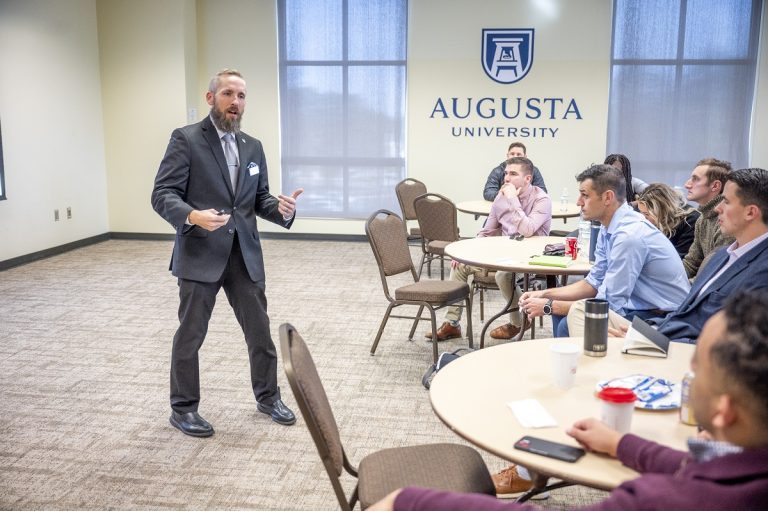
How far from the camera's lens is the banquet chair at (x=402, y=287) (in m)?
4.44

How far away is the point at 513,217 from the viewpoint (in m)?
5.09

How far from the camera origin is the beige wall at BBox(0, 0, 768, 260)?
8477mm

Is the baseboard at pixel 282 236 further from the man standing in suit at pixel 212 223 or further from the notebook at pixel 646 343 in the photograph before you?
the notebook at pixel 646 343

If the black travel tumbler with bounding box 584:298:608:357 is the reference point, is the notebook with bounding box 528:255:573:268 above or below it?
below

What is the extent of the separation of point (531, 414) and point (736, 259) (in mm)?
1325

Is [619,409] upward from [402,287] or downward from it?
upward

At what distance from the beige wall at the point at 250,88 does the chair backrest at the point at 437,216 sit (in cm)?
321

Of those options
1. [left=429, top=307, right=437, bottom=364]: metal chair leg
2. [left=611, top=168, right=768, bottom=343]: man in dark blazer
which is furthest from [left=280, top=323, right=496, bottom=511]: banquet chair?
[left=429, top=307, right=437, bottom=364]: metal chair leg

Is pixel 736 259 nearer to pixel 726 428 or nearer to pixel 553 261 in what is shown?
pixel 553 261

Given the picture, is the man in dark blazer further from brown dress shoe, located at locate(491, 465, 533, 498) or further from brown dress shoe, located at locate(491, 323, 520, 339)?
brown dress shoe, located at locate(491, 323, 520, 339)

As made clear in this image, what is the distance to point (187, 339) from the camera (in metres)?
3.36

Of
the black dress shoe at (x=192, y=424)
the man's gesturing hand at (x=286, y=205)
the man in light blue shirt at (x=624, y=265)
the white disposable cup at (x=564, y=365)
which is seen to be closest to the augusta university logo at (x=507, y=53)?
the man in light blue shirt at (x=624, y=265)

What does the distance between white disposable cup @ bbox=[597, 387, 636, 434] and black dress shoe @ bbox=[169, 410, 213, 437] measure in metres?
2.22

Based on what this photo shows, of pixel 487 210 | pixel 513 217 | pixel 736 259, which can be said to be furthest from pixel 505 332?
pixel 736 259
